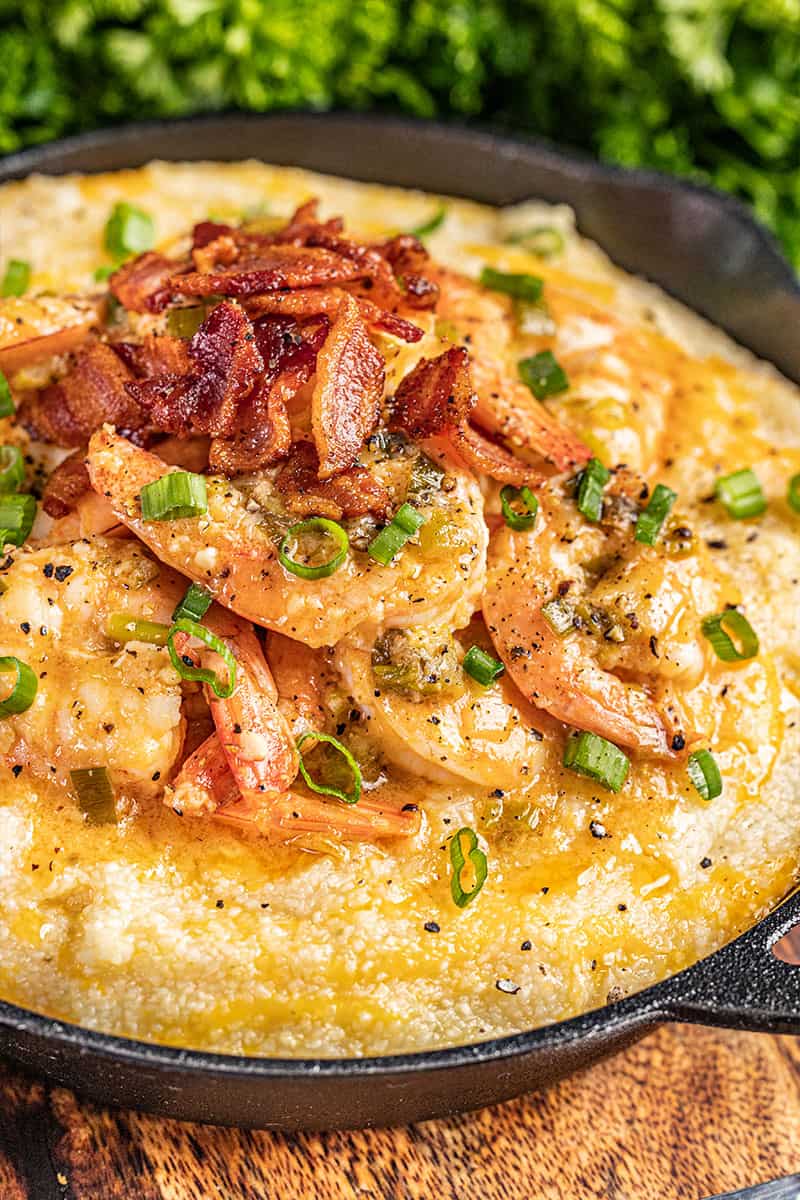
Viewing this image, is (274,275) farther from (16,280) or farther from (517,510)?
(16,280)

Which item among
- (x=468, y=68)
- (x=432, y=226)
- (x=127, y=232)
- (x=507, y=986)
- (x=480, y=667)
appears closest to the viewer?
(x=507, y=986)

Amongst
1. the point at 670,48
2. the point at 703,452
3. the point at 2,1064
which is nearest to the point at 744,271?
the point at 703,452

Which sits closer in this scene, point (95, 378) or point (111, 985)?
point (111, 985)

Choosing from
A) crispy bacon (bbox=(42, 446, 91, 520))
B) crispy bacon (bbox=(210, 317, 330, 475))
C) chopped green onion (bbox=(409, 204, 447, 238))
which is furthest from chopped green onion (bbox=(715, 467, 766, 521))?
crispy bacon (bbox=(42, 446, 91, 520))

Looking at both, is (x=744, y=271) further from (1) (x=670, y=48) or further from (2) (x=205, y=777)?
(2) (x=205, y=777)

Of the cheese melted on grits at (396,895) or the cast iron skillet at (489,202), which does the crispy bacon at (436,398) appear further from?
the cast iron skillet at (489,202)

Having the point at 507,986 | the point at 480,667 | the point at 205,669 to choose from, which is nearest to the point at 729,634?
the point at 480,667
